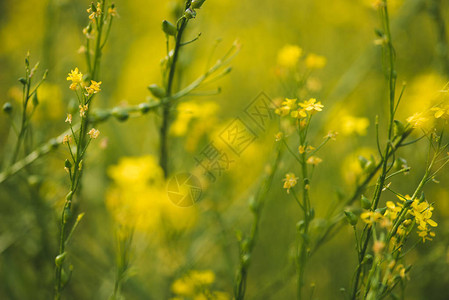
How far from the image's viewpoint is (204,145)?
172 cm

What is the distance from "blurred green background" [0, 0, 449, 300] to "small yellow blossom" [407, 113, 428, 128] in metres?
0.35

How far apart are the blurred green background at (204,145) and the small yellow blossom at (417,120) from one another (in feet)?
1.15

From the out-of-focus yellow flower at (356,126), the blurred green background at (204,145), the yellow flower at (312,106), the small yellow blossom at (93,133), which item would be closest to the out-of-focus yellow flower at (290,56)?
the blurred green background at (204,145)

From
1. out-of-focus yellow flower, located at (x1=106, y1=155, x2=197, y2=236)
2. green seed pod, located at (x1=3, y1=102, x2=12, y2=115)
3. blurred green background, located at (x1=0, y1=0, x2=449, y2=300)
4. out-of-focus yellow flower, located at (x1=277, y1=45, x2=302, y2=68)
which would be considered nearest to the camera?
green seed pod, located at (x1=3, y1=102, x2=12, y2=115)

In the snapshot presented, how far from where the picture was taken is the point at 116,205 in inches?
57.7

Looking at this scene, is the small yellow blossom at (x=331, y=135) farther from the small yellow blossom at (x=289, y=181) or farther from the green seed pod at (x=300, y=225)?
the green seed pod at (x=300, y=225)

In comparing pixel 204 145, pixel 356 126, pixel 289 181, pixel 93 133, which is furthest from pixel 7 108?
pixel 356 126

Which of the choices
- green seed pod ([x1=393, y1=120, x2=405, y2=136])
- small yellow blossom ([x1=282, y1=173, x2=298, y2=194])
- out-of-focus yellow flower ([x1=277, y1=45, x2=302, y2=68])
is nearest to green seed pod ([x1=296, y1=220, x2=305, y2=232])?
small yellow blossom ([x1=282, y1=173, x2=298, y2=194])

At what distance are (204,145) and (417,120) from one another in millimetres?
967

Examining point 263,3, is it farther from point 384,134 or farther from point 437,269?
point 437,269

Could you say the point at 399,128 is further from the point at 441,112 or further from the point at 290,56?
the point at 290,56

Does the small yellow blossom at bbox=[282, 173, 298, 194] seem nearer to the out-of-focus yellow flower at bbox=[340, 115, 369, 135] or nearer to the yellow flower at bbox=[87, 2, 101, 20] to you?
the out-of-focus yellow flower at bbox=[340, 115, 369, 135]

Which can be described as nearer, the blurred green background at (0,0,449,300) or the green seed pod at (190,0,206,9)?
the green seed pod at (190,0,206,9)

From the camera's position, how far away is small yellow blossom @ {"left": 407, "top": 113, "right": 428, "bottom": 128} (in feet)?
3.11
